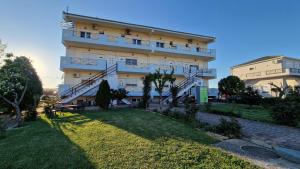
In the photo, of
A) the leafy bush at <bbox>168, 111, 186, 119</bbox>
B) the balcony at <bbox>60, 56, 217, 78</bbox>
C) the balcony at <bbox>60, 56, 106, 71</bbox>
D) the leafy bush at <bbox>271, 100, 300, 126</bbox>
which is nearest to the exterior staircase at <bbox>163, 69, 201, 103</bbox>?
the balcony at <bbox>60, 56, 217, 78</bbox>

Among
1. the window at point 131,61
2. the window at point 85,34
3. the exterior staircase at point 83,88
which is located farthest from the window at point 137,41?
the window at point 85,34

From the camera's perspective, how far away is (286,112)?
10375mm

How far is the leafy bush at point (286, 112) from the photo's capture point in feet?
32.9

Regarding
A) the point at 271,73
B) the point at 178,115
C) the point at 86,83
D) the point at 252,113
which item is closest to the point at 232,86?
the point at 252,113

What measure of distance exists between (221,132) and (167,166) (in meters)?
4.56

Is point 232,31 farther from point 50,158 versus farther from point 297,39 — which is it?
point 50,158

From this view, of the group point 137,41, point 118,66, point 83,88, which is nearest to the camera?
point 83,88

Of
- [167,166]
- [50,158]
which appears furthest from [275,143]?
[50,158]

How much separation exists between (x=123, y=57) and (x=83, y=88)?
7.95 m

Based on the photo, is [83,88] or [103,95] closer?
[103,95]

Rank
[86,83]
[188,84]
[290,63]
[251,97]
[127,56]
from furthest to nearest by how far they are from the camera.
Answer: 1. [290,63]
2. [127,56]
3. [188,84]
4. [251,97]
5. [86,83]

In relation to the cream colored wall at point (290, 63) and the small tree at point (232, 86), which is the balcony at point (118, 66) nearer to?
the small tree at point (232, 86)

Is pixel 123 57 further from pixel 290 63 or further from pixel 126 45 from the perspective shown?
pixel 290 63

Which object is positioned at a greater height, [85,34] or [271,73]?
[85,34]
